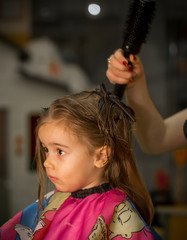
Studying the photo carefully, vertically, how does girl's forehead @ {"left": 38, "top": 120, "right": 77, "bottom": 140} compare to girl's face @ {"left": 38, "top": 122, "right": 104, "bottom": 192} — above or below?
above

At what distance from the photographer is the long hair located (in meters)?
0.66

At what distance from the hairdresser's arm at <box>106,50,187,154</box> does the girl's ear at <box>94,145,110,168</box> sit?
0.71 ft

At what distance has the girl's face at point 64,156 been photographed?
65cm

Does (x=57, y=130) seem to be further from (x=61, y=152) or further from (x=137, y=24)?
(x=137, y=24)

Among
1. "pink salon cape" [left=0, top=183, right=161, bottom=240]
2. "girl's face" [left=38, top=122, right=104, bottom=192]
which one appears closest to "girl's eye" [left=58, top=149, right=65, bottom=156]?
"girl's face" [left=38, top=122, right=104, bottom=192]

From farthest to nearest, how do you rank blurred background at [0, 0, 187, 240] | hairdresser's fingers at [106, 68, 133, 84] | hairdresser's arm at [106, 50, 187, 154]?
blurred background at [0, 0, 187, 240] → hairdresser's arm at [106, 50, 187, 154] → hairdresser's fingers at [106, 68, 133, 84]

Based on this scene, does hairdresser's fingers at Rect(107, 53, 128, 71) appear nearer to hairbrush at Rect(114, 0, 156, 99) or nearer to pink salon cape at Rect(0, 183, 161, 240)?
hairbrush at Rect(114, 0, 156, 99)

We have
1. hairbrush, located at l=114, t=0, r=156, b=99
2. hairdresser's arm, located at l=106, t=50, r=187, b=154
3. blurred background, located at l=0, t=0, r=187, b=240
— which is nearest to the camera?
hairbrush, located at l=114, t=0, r=156, b=99

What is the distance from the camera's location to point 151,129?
0.91 meters

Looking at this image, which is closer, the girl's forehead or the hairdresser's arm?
the girl's forehead

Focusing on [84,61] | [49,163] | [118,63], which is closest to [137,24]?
[118,63]

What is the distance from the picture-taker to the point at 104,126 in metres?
0.66

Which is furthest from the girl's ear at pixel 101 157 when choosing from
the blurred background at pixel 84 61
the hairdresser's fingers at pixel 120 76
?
the blurred background at pixel 84 61

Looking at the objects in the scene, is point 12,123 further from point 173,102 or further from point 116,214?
point 173,102
